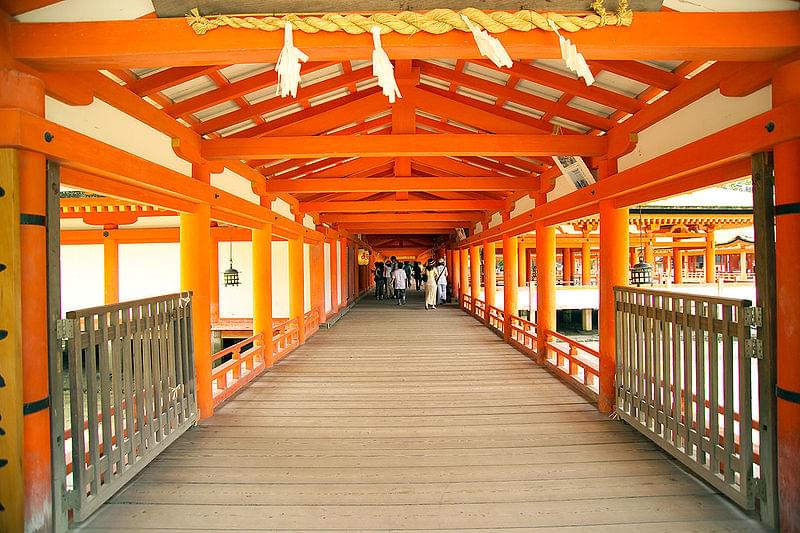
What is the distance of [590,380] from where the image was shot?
178 inches

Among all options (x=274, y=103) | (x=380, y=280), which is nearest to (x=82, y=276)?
(x=274, y=103)

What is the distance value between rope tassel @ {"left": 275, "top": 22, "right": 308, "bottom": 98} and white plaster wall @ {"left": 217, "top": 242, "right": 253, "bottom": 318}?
7.53 meters

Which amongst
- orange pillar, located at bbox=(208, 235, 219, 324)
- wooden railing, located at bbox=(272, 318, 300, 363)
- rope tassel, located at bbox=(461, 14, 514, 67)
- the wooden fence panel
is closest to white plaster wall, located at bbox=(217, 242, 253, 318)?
orange pillar, located at bbox=(208, 235, 219, 324)

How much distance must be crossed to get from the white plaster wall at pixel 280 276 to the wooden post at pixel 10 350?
6.95 metres

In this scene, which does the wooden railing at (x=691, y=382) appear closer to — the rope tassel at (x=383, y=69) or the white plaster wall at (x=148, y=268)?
the rope tassel at (x=383, y=69)

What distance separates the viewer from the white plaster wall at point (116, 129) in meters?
2.41

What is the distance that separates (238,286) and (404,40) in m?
8.25

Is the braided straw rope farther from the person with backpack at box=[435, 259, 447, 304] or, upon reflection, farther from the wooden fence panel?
the person with backpack at box=[435, 259, 447, 304]

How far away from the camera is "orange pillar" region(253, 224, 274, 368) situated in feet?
18.9

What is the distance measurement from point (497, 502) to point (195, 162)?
3690mm

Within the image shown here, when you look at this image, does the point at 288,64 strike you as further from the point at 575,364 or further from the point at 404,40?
the point at 575,364

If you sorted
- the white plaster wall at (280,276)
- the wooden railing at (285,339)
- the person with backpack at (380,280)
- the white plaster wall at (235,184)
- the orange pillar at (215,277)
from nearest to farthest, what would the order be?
1. the white plaster wall at (235,184)
2. the wooden railing at (285,339)
3. the orange pillar at (215,277)
4. the white plaster wall at (280,276)
5. the person with backpack at (380,280)

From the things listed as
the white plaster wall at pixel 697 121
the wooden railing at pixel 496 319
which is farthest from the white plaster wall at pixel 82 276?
the white plaster wall at pixel 697 121

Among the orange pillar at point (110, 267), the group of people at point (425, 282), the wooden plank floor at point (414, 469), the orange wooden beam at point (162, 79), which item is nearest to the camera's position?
the wooden plank floor at point (414, 469)
